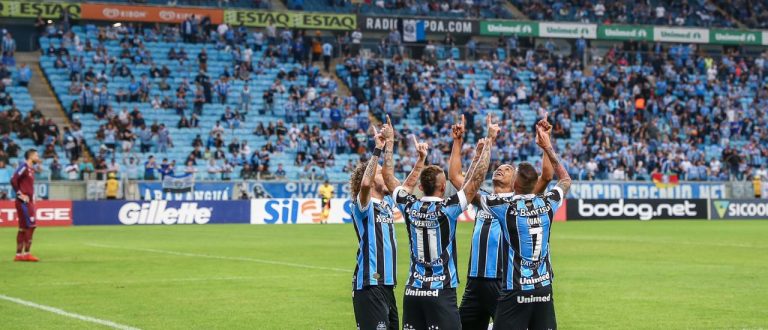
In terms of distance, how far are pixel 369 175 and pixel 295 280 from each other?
1113cm

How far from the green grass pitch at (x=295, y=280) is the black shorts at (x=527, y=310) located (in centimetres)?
496

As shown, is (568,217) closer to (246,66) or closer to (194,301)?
(246,66)

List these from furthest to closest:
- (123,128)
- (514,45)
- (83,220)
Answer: (514,45) → (123,128) → (83,220)

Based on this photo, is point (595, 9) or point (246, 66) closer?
point (246, 66)

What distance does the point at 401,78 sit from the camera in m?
56.5

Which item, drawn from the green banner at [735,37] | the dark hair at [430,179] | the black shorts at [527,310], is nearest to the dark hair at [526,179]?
the dark hair at [430,179]

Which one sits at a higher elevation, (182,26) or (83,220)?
(182,26)

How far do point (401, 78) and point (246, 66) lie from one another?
782 cm

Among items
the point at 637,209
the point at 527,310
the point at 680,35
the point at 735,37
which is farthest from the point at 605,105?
the point at 527,310

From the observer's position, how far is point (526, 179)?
9.38 metres

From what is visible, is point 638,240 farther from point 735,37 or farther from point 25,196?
point 735,37

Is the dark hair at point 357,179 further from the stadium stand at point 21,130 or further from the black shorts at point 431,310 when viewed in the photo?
the stadium stand at point 21,130

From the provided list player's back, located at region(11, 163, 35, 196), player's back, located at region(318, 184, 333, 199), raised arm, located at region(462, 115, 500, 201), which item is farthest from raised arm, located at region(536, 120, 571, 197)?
player's back, located at region(318, 184, 333, 199)

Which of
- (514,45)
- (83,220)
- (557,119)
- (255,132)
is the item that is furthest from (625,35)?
(83,220)
